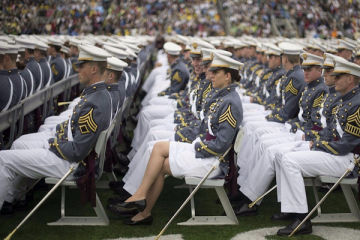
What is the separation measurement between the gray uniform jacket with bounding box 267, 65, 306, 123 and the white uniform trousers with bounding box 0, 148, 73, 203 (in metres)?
3.03

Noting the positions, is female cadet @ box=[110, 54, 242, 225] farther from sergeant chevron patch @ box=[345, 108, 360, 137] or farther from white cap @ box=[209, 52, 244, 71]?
sergeant chevron patch @ box=[345, 108, 360, 137]

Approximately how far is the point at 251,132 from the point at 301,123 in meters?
0.74

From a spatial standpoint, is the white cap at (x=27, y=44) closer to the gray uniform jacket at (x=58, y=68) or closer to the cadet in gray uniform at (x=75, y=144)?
the gray uniform jacket at (x=58, y=68)

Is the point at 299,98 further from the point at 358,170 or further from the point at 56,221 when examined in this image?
the point at 56,221

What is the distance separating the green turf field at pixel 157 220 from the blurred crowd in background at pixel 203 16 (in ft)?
67.5

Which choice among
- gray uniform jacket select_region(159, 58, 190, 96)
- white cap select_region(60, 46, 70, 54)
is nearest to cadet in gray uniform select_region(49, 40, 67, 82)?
white cap select_region(60, 46, 70, 54)

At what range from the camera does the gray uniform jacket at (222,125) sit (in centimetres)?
516

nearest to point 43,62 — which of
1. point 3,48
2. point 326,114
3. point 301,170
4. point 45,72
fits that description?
point 45,72

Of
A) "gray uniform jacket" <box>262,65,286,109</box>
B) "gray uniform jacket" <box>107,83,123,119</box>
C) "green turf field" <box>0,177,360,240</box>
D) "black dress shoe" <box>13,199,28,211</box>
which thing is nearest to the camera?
"green turf field" <box>0,177,360,240</box>

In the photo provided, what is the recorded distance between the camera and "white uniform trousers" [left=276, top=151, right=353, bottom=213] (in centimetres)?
519

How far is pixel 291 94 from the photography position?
7.09 meters

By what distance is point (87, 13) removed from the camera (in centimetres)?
3181

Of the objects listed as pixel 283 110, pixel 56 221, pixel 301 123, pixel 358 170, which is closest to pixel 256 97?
pixel 283 110

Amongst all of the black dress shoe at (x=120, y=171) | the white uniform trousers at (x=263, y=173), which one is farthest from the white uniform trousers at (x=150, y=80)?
the white uniform trousers at (x=263, y=173)
